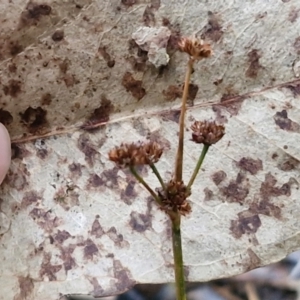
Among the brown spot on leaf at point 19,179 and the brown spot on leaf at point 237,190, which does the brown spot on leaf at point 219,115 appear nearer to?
the brown spot on leaf at point 237,190

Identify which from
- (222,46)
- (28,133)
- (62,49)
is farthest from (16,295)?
(222,46)

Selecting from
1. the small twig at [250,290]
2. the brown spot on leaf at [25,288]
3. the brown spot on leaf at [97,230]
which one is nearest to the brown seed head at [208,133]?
the brown spot on leaf at [97,230]

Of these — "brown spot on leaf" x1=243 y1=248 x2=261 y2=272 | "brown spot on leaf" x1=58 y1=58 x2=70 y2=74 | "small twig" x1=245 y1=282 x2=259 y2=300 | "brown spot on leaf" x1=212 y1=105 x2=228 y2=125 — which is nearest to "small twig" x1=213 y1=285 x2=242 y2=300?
"small twig" x1=245 y1=282 x2=259 y2=300

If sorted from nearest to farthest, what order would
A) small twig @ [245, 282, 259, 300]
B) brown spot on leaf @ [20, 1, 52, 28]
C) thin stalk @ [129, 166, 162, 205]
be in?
thin stalk @ [129, 166, 162, 205], brown spot on leaf @ [20, 1, 52, 28], small twig @ [245, 282, 259, 300]

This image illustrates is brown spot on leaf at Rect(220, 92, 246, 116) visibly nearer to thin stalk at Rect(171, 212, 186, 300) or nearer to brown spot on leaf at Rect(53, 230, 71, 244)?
thin stalk at Rect(171, 212, 186, 300)

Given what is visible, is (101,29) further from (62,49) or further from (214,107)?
(214,107)

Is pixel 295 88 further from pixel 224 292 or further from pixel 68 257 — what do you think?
pixel 224 292
